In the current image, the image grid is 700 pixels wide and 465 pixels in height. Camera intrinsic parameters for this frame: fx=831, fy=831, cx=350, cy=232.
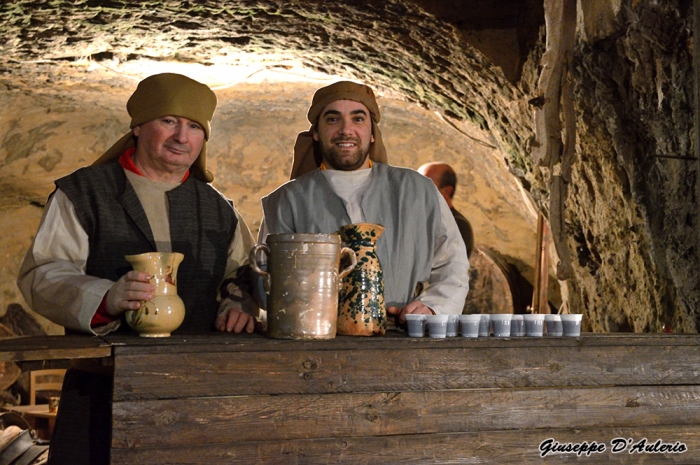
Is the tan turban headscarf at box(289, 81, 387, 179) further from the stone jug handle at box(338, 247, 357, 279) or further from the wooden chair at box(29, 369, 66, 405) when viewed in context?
the wooden chair at box(29, 369, 66, 405)

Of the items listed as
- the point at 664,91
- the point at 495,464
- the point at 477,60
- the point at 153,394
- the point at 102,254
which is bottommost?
the point at 495,464

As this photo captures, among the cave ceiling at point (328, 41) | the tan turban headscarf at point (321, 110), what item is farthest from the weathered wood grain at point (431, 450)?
the cave ceiling at point (328, 41)

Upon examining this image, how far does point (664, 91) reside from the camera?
3.05m

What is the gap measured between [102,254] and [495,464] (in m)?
1.32

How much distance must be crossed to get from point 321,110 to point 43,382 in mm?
6254

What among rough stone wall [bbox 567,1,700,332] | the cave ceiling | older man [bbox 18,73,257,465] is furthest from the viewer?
the cave ceiling

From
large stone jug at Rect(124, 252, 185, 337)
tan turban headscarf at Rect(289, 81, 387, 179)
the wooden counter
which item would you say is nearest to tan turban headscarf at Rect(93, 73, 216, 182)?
tan turban headscarf at Rect(289, 81, 387, 179)

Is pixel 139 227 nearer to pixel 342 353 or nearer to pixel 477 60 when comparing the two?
pixel 342 353

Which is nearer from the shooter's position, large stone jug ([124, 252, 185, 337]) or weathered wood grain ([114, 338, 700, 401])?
weathered wood grain ([114, 338, 700, 401])

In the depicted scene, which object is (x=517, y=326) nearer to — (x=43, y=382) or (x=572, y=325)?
(x=572, y=325)

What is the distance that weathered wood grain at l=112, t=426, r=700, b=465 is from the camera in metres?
1.84

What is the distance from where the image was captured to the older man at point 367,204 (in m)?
2.72

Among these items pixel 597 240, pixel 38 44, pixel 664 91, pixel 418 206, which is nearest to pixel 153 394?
pixel 418 206

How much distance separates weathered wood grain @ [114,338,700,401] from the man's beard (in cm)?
99
